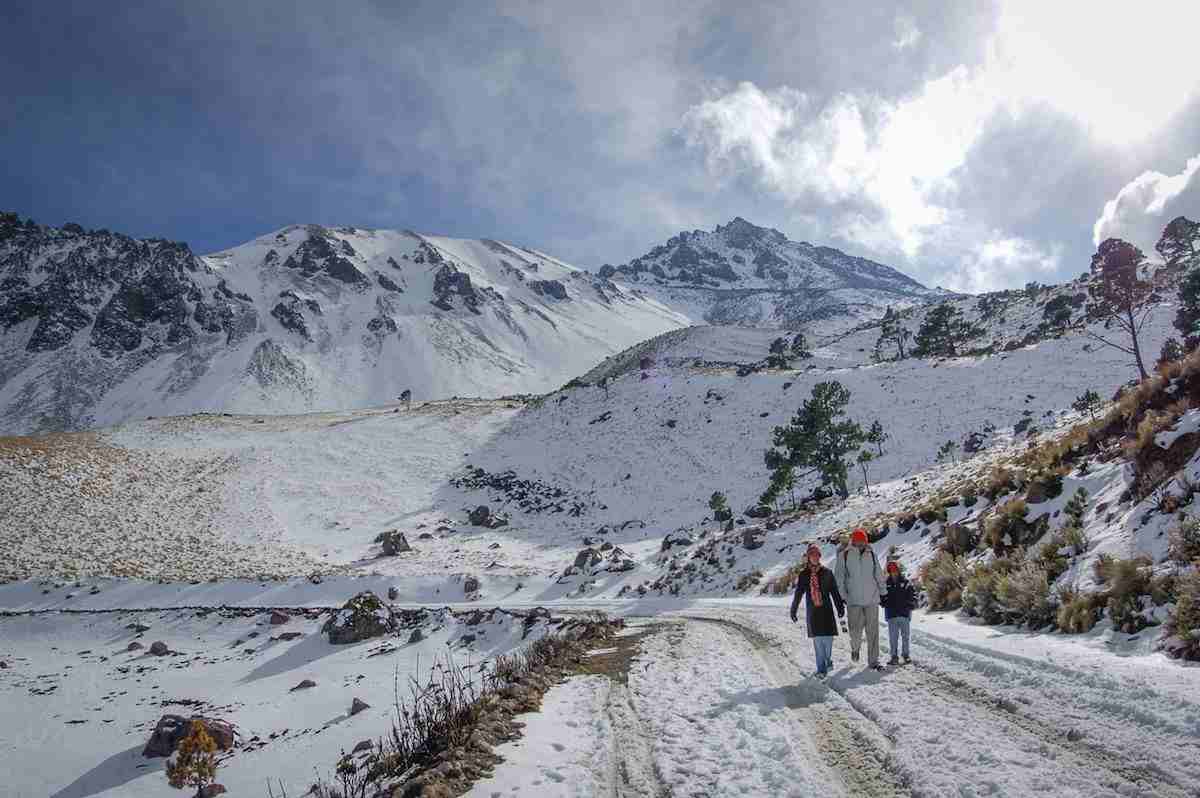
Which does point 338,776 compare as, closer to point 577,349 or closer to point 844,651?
point 844,651

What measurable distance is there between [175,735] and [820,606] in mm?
12034

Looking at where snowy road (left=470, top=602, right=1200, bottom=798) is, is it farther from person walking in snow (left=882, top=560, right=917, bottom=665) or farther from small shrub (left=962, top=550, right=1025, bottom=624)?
small shrub (left=962, top=550, right=1025, bottom=624)

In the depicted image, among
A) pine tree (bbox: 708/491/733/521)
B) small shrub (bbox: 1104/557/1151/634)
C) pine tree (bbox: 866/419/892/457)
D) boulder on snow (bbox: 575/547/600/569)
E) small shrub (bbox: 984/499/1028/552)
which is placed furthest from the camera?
pine tree (bbox: 866/419/892/457)

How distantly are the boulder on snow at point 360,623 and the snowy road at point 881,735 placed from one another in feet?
40.4

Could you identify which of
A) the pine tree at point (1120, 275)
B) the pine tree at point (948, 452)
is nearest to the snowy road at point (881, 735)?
the pine tree at point (1120, 275)

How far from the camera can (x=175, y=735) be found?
11.4 m

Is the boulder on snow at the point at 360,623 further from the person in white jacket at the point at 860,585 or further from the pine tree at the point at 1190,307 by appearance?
the pine tree at the point at 1190,307

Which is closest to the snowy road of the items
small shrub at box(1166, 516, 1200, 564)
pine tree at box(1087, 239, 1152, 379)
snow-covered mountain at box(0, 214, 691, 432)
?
small shrub at box(1166, 516, 1200, 564)

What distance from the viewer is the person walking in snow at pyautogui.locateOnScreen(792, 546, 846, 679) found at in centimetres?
890

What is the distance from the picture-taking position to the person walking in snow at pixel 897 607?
352 inches

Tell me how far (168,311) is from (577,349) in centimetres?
10017

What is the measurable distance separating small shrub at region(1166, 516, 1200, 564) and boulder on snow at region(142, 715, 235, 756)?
1552 cm

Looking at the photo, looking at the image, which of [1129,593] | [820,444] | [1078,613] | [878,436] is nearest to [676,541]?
[820,444]

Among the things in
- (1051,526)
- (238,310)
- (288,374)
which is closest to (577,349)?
(288,374)
